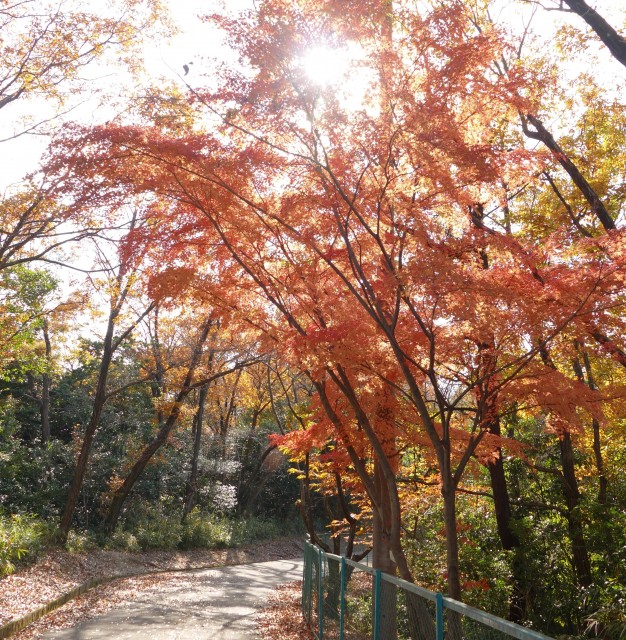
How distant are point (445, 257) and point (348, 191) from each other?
4.71 ft

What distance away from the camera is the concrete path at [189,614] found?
930 cm

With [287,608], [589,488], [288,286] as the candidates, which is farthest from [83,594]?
[589,488]

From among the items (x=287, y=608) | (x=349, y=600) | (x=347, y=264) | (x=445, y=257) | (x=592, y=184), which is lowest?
(x=287, y=608)

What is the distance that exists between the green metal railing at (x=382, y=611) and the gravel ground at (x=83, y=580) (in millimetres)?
4157

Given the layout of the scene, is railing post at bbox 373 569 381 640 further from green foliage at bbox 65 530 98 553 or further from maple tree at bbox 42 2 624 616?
green foliage at bbox 65 530 98 553

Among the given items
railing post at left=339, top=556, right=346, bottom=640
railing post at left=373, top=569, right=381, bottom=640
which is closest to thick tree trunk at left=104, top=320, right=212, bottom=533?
railing post at left=339, top=556, right=346, bottom=640

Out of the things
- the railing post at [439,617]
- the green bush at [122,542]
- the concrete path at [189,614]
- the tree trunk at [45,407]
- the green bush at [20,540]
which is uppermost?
the tree trunk at [45,407]

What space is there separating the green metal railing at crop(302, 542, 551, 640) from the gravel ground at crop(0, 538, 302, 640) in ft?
13.6

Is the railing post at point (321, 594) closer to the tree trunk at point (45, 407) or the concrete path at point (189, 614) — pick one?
the concrete path at point (189, 614)

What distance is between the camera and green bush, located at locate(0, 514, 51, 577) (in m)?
12.5

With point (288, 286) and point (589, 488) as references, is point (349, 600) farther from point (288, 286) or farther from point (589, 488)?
point (589, 488)

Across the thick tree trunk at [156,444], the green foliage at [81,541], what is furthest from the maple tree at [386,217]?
the thick tree trunk at [156,444]

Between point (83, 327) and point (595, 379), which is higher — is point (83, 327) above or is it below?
above

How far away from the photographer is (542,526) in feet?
38.5
